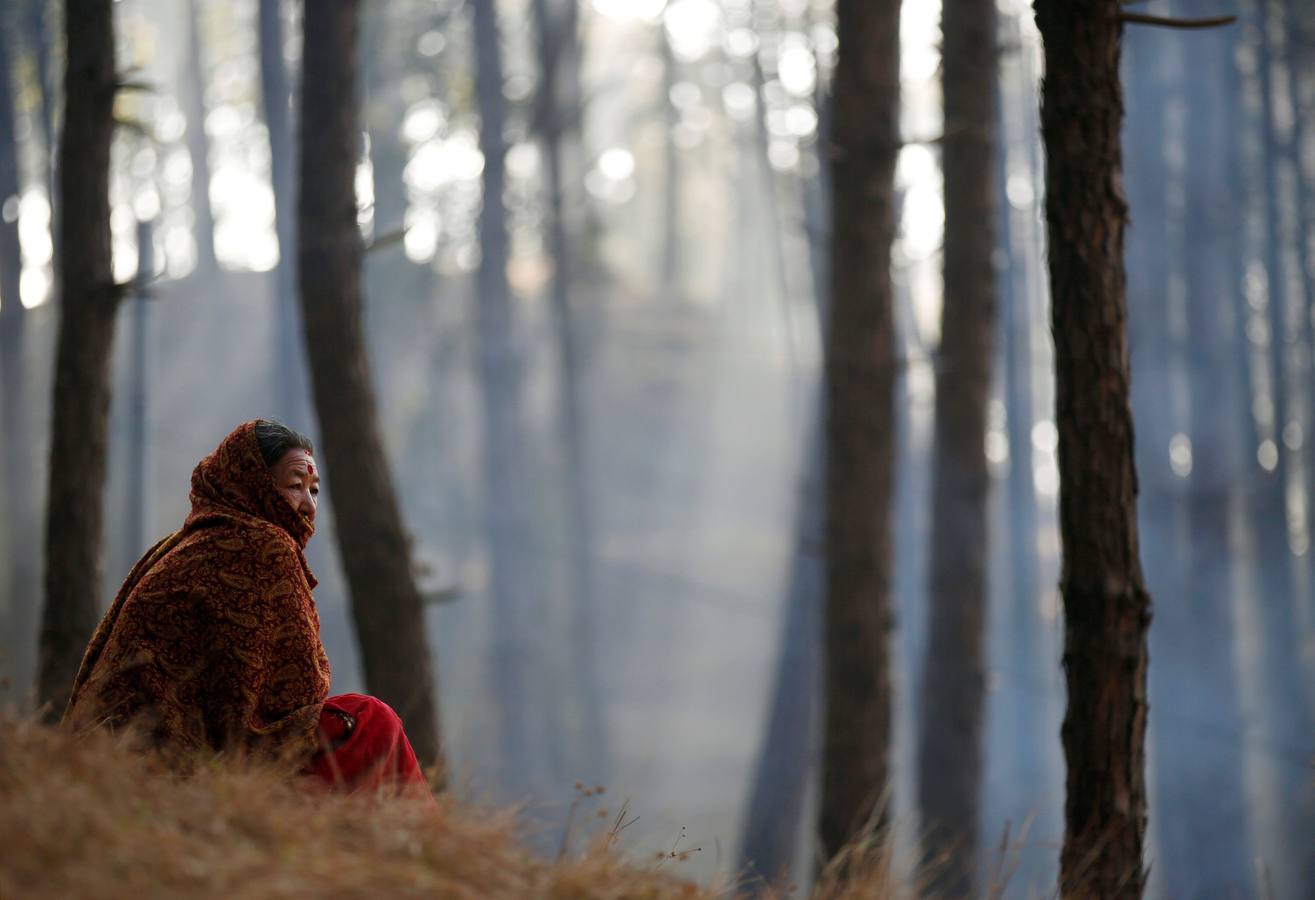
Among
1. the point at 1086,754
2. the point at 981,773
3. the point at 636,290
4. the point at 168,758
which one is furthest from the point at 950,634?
the point at 636,290

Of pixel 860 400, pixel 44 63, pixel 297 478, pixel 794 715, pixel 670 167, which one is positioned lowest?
pixel 794 715

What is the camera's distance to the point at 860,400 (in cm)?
798

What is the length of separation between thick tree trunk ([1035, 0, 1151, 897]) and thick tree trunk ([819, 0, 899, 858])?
121 inches

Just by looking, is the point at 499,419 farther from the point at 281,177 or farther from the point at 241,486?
the point at 241,486

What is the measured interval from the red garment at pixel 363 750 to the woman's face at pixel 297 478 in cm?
62

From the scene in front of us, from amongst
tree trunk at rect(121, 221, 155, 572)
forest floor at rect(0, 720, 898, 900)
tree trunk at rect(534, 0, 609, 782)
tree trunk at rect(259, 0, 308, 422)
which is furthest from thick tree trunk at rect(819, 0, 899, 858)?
tree trunk at rect(259, 0, 308, 422)

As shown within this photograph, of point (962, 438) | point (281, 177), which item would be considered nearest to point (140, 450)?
point (281, 177)

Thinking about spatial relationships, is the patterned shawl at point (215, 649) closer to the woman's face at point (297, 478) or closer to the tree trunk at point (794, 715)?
the woman's face at point (297, 478)

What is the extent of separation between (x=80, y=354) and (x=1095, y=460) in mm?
5029

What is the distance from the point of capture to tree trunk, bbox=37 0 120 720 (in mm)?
6523

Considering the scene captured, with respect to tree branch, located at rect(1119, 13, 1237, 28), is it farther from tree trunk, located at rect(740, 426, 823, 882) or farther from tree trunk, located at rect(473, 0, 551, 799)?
tree trunk, located at rect(473, 0, 551, 799)

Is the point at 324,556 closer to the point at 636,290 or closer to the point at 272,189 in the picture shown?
the point at 272,189

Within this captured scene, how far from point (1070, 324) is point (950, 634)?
17.1 ft

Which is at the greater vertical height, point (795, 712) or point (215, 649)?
point (215, 649)
